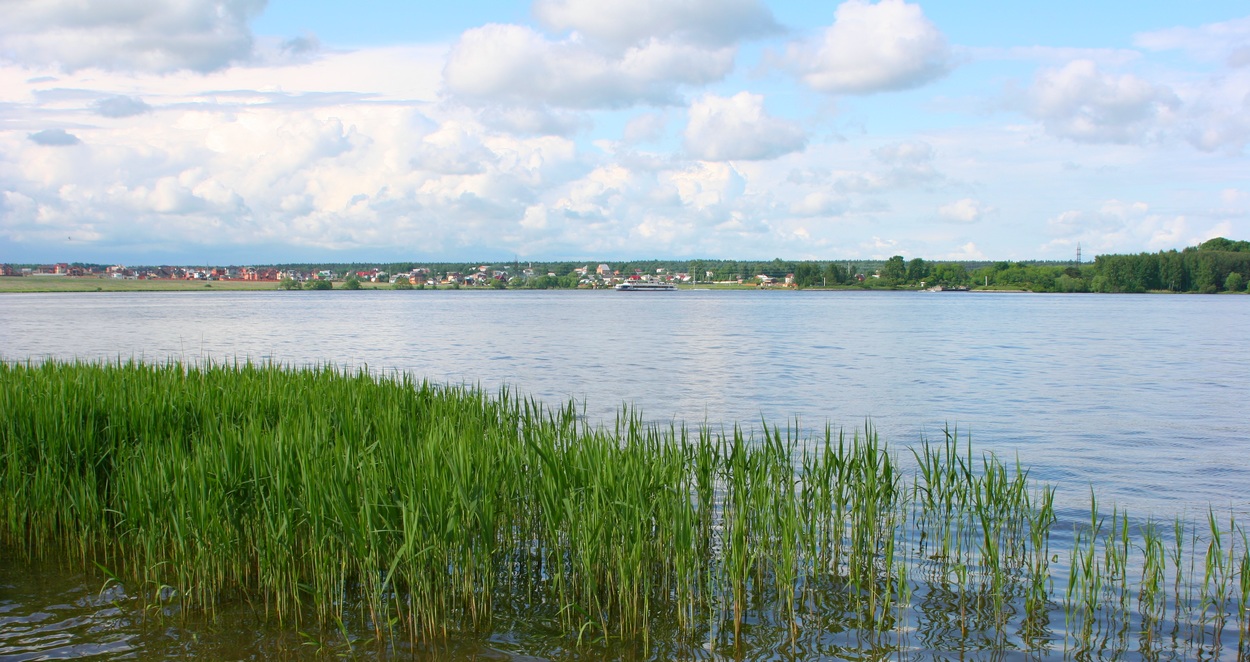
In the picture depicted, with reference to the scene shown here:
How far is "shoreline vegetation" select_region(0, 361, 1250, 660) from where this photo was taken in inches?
293

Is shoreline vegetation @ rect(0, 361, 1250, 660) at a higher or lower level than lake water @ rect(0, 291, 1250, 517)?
higher

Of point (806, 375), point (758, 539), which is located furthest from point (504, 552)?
point (806, 375)

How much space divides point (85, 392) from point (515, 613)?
7.26m

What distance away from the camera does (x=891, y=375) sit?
31922mm

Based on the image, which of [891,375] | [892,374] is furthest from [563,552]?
[892,374]

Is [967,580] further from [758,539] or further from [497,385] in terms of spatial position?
[497,385]

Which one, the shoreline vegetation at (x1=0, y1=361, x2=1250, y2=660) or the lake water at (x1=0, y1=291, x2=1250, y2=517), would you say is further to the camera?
the lake water at (x1=0, y1=291, x2=1250, y2=517)

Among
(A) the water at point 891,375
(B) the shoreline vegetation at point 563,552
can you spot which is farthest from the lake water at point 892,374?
(B) the shoreline vegetation at point 563,552

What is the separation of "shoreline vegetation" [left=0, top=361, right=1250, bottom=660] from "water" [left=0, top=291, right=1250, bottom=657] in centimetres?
86

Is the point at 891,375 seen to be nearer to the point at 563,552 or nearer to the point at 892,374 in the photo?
the point at 892,374

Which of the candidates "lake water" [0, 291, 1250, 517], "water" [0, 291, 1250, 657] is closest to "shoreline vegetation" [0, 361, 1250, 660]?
"water" [0, 291, 1250, 657]

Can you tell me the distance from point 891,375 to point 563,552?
25.4 m

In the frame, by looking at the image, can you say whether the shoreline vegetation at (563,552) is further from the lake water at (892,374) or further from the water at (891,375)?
the lake water at (892,374)

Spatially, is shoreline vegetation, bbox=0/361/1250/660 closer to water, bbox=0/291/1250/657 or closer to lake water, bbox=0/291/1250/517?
water, bbox=0/291/1250/657
